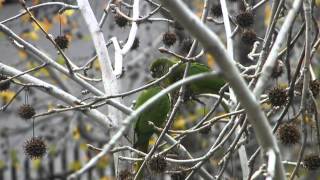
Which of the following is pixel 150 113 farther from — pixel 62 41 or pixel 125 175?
pixel 62 41

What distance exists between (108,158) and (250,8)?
4.13 meters

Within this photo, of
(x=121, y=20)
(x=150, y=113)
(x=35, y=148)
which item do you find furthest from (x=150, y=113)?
(x=121, y=20)

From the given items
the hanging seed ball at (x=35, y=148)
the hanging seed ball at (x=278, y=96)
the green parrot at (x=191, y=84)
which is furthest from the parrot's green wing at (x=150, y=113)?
the hanging seed ball at (x=278, y=96)

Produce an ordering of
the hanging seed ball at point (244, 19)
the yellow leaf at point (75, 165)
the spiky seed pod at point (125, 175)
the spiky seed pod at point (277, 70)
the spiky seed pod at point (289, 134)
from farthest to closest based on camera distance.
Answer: the yellow leaf at point (75, 165)
the hanging seed ball at point (244, 19)
the spiky seed pod at point (125, 175)
the spiky seed pod at point (277, 70)
the spiky seed pod at point (289, 134)

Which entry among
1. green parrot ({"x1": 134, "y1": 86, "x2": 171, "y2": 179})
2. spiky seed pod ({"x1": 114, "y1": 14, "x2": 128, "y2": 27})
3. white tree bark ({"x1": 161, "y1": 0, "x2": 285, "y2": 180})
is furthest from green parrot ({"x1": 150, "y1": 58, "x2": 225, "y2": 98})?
white tree bark ({"x1": 161, "y1": 0, "x2": 285, "y2": 180})

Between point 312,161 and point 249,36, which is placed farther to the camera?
point 249,36

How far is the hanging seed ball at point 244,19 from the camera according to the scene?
8.06ft

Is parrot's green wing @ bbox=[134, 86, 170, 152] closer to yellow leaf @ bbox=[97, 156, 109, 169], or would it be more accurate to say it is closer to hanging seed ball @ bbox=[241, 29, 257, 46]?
hanging seed ball @ bbox=[241, 29, 257, 46]

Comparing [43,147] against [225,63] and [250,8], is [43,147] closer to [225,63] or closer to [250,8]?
[250,8]

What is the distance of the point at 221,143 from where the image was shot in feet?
6.81

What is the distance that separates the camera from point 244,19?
2.47 metres

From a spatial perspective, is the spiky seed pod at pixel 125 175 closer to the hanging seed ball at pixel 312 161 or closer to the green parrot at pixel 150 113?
the green parrot at pixel 150 113

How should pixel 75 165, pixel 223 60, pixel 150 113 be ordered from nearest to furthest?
pixel 223 60 → pixel 150 113 → pixel 75 165

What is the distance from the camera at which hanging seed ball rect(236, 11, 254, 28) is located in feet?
8.06
